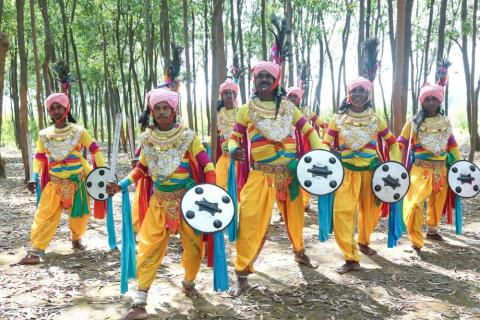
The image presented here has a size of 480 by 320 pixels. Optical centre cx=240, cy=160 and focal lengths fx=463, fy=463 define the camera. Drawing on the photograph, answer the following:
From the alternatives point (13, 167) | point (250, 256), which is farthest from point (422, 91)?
point (13, 167)

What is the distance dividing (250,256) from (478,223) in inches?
184

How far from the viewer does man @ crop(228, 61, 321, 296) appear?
15.0ft

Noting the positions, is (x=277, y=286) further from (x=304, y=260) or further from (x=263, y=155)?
→ (x=263, y=155)

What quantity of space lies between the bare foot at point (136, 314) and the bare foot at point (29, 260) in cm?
216

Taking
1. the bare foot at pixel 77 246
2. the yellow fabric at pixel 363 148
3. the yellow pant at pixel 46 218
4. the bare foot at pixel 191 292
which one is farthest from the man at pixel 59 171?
the yellow fabric at pixel 363 148

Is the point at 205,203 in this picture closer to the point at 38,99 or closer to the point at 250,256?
the point at 250,256

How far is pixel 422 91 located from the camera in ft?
19.7

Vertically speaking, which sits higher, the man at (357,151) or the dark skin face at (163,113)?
the dark skin face at (163,113)

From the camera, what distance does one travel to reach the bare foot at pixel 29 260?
17.8 ft

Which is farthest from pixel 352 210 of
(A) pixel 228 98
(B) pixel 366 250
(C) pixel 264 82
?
(A) pixel 228 98

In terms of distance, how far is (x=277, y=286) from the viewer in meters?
4.71

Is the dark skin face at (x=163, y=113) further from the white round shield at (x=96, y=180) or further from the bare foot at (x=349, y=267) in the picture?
the bare foot at (x=349, y=267)

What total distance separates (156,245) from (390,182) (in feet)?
9.22

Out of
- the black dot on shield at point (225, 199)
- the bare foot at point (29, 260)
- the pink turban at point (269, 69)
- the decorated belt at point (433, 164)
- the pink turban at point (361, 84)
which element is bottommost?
the bare foot at point (29, 260)
